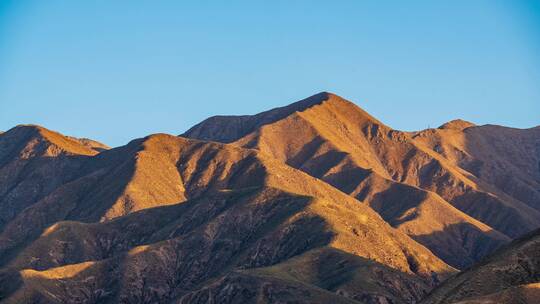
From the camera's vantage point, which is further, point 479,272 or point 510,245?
point 510,245

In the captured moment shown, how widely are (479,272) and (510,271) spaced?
4.16 meters

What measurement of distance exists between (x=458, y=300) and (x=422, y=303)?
968 cm

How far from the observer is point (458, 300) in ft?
516

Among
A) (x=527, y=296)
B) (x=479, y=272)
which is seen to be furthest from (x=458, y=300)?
(x=527, y=296)

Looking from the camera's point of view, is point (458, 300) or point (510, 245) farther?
point (510, 245)

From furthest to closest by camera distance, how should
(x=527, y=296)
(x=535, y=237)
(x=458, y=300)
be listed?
(x=535, y=237) < (x=458, y=300) < (x=527, y=296)

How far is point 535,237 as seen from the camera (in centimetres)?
17450

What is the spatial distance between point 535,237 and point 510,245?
6.46 metres

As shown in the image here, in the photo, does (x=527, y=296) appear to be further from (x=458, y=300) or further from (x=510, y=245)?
(x=510, y=245)

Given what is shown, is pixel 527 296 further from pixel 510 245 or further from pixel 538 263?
pixel 510 245

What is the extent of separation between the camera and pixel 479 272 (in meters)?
165

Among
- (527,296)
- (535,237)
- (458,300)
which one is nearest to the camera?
(527,296)

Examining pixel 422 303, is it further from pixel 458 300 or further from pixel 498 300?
pixel 498 300

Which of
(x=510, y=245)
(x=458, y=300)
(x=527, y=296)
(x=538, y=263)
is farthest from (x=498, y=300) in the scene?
(x=510, y=245)
